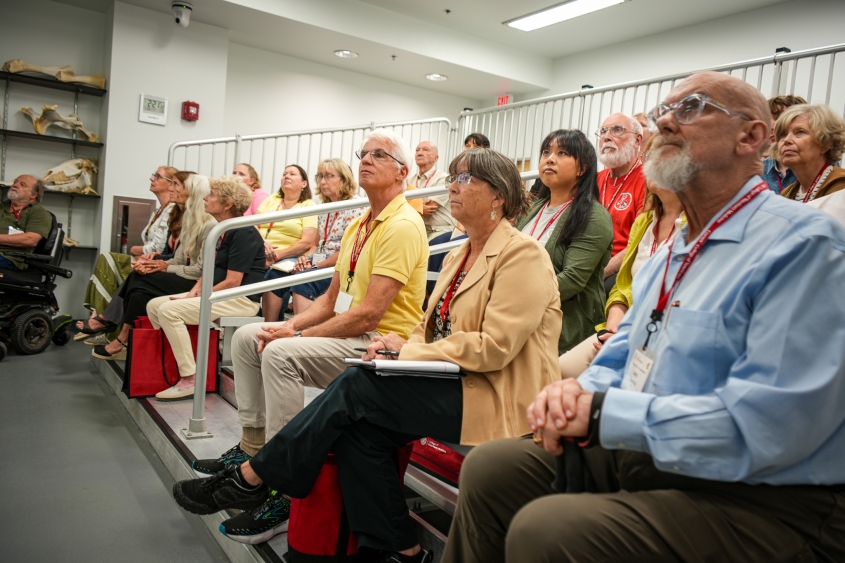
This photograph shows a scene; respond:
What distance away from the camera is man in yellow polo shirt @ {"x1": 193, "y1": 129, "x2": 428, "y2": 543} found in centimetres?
216

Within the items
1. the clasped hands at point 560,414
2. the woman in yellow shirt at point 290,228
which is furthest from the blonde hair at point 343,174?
the clasped hands at point 560,414

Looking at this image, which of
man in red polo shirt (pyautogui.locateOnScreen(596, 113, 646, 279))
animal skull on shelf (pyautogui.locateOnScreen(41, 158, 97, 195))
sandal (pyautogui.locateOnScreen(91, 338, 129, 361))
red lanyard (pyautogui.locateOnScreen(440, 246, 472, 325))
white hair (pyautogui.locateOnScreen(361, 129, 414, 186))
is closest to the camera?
red lanyard (pyautogui.locateOnScreen(440, 246, 472, 325))

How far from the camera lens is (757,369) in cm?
96

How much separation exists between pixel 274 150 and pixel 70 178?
2.03 meters

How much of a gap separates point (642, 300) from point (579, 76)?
7445 millimetres

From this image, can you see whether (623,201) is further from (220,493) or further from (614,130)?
(220,493)

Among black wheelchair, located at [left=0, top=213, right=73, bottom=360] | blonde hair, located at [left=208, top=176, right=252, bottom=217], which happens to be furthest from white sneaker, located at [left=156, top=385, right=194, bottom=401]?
black wheelchair, located at [left=0, top=213, right=73, bottom=360]

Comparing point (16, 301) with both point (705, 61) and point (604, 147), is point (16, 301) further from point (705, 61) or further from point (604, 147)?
point (705, 61)

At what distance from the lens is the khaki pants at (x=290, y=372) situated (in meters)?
2.14

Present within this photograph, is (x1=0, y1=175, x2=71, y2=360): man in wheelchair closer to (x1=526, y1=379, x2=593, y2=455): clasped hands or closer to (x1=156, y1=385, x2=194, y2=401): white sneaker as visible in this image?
(x1=156, y1=385, x2=194, y2=401): white sneaker

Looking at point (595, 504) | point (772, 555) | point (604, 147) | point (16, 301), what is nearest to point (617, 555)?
point (595, 504)

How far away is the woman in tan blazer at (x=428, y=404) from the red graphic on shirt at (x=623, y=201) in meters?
1.47

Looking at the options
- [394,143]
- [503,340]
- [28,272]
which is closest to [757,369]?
[503,340]

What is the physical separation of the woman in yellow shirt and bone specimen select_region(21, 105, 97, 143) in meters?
2.42
